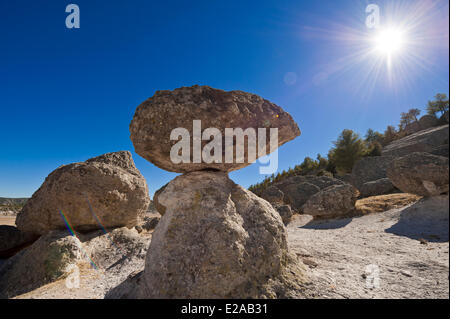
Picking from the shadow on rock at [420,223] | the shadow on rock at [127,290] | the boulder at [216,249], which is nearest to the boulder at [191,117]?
the boulder at [216,249]

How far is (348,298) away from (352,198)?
31.4 ft

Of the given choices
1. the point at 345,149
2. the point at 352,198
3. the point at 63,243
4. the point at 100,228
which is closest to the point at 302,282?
the point at 63,243

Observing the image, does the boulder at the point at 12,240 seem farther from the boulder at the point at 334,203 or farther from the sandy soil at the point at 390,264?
the boulder at the point at 334,203

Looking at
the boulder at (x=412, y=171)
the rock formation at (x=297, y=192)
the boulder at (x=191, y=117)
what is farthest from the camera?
the rock formation at (x=297, y=192)

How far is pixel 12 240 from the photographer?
573 centimetres

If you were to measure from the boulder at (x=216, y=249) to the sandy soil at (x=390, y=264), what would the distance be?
586mm

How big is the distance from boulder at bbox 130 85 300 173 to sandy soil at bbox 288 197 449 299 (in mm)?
2360

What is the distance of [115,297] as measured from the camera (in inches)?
113

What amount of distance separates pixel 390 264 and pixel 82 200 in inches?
269

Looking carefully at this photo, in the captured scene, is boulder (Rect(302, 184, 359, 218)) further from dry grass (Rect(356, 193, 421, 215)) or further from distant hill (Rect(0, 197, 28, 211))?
distant hill (Rect(0, 197, 28, 211))

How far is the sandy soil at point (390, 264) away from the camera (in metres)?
2.50

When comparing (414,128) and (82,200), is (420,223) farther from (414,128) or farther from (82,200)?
(414,128)

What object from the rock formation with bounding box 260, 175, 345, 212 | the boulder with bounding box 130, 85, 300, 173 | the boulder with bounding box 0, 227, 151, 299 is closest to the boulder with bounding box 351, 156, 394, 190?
the rock formation with bounding box 260, 175, 345, 212

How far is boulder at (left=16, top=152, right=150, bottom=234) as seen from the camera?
4.88 meters
